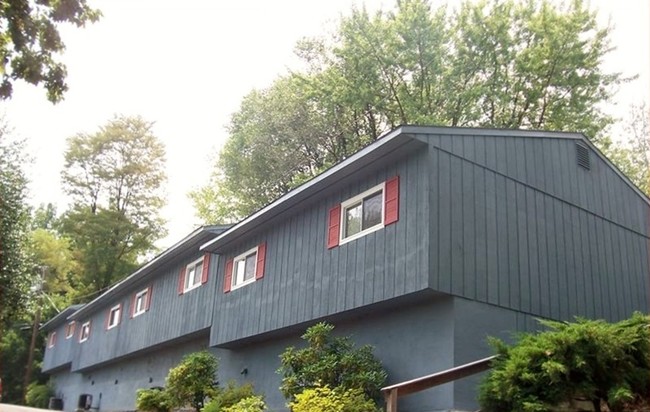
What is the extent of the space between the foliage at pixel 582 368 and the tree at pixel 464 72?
54.7 feet

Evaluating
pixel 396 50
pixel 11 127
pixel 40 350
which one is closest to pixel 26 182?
pixel 11 127

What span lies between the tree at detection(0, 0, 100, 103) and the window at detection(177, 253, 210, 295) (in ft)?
31.4

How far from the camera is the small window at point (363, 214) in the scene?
10.6 m

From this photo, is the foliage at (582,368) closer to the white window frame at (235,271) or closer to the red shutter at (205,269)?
the white window frame at (235,271)

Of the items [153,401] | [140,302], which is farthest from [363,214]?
[140,302]

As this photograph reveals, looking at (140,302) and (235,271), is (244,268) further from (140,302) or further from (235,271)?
(140,302)

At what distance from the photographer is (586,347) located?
21.9ft

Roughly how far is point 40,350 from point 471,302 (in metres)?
34.2

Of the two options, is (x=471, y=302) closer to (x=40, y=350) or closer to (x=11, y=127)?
(x=11, y=127)

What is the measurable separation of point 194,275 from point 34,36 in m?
11.1

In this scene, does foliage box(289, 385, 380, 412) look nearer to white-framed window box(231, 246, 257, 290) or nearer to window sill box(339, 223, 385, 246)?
window sill box(339, 223, 385, 246)

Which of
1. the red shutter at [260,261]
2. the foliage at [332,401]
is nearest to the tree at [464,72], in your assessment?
the red shutter at [260,261]

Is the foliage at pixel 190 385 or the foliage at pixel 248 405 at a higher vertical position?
the foliage at pixel 190 385

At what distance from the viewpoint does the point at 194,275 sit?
17719 mm
